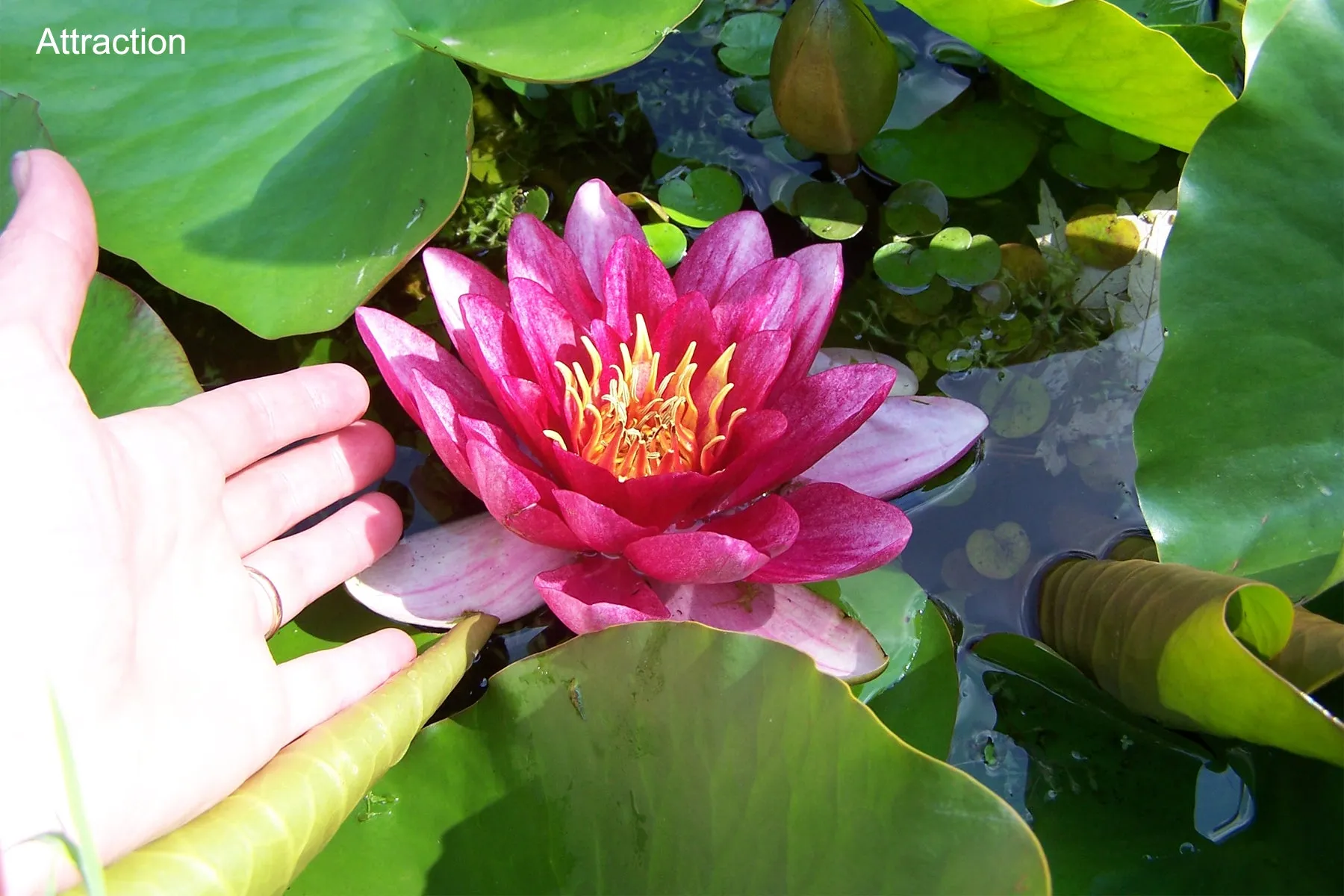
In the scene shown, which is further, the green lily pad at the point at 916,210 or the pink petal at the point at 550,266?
the green lily pad at the point at 916,210

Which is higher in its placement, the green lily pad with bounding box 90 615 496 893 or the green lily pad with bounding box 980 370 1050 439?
the green lily pad with bounding box 90 615 496 893

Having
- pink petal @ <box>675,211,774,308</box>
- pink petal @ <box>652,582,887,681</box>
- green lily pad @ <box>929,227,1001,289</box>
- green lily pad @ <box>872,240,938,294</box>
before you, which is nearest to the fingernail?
pink petal @ <box>675,211,774,308</box>

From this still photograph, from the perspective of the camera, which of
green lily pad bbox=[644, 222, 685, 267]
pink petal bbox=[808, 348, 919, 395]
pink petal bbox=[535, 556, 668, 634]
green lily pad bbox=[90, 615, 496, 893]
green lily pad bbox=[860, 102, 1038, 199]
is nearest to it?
green lily pad bbox=[90, 615, 496, 893]

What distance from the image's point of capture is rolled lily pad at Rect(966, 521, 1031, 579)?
153 centimetres

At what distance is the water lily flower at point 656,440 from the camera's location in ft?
3.85

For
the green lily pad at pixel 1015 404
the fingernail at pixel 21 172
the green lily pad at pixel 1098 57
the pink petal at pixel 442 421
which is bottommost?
the green lily pad at pixel 1015 404

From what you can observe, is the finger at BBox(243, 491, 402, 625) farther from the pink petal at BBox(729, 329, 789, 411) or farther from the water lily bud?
the water lily bud

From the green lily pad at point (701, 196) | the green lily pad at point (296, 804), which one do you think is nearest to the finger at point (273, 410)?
the green lily pad at point (296, 804)

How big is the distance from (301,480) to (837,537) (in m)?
0.85

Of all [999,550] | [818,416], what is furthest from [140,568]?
[999,550]

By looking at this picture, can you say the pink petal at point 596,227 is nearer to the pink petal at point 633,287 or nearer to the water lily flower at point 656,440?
the water lily flower at point 656,440

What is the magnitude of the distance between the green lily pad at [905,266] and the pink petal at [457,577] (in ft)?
2.86

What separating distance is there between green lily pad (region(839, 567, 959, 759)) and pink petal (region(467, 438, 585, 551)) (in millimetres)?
491

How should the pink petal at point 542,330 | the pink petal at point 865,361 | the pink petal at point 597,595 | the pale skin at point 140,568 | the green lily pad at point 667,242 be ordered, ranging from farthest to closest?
the green lily pad at point 667,242 < the pink petal at point 865,361 < the pink petal at point 542,330 < the pink petal at point 597,595 < the pale skin at point 140,568
